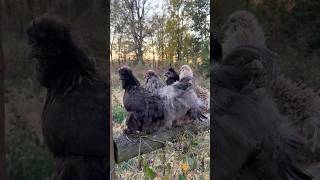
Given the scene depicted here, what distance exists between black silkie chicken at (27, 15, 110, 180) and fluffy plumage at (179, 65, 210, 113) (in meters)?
0.46

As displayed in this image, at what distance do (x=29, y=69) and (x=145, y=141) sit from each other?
0.79 metres

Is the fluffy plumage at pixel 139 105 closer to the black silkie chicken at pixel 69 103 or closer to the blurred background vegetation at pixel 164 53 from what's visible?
the blurred background vegetation at pixel 164 53

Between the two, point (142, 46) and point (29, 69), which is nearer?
point (29, 69)

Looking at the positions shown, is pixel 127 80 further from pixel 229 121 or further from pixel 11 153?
pixel 11 153

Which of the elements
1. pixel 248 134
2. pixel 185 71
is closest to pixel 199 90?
pixel 185 71

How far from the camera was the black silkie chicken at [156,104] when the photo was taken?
238cm

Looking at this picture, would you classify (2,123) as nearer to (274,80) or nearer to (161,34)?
(161,34)

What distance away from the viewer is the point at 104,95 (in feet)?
7.39

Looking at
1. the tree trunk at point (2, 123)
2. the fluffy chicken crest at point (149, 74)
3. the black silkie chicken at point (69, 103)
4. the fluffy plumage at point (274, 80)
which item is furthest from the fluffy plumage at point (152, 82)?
the tree trunk at point (2, 123)

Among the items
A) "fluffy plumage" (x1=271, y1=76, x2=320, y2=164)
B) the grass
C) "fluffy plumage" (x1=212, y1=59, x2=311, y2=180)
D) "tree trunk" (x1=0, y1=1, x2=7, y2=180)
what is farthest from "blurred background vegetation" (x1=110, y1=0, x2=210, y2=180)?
"tree trunk" (x1=0, y1=1, x2=7, y2=180)

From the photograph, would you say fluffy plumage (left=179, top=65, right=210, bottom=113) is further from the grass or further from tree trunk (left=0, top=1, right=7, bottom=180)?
tree trunk (left=0, top=1, right=7, bottom=180)

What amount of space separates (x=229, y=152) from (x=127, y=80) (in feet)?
2.38

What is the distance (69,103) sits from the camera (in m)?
2.29

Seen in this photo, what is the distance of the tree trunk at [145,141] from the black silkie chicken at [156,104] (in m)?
0.04
